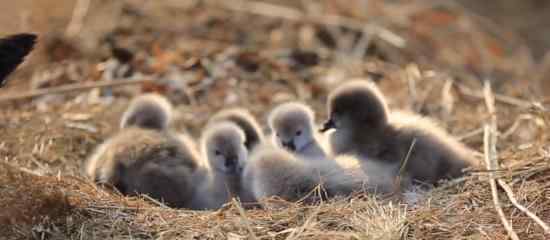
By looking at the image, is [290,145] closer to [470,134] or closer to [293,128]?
[293,128]

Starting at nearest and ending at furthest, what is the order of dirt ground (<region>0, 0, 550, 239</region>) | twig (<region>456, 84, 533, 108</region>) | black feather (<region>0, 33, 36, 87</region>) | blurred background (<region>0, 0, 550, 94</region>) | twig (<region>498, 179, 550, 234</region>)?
1. twig (<region>498, 179, 550, 234</region>)
2. dirt ground (<region>0, 0, 550, 239</region>)
3. black feather (<region>0, 33, 36, 87</region>)
4. twig (<region>456, 84, 533, 108</region>)
5. blurred background (<region>0, 0, 550, 94</region>)

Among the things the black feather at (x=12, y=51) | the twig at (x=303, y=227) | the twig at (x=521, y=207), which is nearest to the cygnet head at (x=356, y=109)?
the twig at (x=521, y=207)

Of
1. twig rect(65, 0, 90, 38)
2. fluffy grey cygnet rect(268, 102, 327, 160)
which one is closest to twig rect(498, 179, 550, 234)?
fluffy grey cygnet rect(268, 102, 327, 160)

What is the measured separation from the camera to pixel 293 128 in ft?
17.6

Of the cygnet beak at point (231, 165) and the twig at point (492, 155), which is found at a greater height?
the twig at point (492, 155)

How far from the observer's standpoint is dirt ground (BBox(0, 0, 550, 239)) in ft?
14.0

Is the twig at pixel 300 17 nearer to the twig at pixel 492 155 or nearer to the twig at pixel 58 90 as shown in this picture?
the twig at pixel 492 155

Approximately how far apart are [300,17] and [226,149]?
363 cm

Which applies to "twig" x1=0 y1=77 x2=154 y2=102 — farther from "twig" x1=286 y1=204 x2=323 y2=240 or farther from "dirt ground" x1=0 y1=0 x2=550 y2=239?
"twig" x1=286 y1=204 x2=323 y2=240

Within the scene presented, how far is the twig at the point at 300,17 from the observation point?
8180 millimetres

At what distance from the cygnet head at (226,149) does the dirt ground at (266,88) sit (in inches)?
17.3

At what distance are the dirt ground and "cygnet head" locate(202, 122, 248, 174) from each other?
0.44 m

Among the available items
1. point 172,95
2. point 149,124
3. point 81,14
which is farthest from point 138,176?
point 81,14

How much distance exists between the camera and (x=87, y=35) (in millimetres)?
8047
